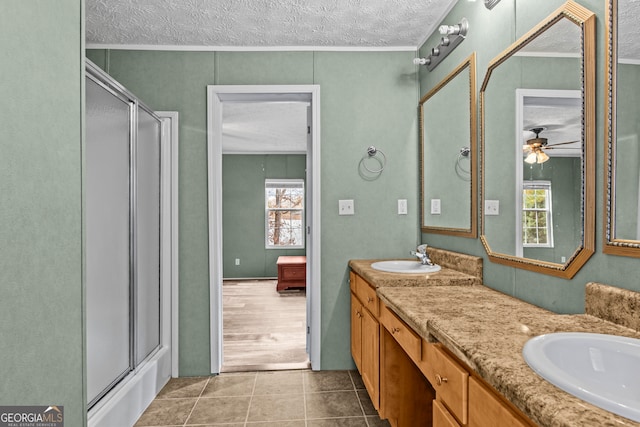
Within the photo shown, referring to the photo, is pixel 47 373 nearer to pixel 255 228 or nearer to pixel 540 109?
A: pixel 540 109

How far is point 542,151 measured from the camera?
4.37 ft

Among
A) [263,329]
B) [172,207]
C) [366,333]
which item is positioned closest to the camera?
[366,333]

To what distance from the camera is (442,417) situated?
40.4 inches

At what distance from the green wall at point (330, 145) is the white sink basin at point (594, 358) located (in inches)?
67.9

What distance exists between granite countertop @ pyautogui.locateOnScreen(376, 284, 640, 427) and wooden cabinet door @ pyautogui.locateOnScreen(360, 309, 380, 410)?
33cm

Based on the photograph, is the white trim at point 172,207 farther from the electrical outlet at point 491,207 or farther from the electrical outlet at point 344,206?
the electrical outlet at point 491,207

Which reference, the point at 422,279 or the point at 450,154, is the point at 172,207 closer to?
the point at 422,279

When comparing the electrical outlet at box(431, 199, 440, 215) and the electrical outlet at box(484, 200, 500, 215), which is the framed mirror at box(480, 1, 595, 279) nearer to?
the electrical outlet at box(484, 200, 500, 215)

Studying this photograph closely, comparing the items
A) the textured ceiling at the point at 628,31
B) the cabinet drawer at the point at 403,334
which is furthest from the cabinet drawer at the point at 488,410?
the textured ceiling at the point at 628,31

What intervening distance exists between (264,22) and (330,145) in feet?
2.98

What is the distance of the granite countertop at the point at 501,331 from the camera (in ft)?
1.93

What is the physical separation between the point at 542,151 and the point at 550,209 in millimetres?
227

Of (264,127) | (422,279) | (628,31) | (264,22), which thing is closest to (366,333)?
(422,279)

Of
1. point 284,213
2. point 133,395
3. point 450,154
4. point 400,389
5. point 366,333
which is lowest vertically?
point 133,395
